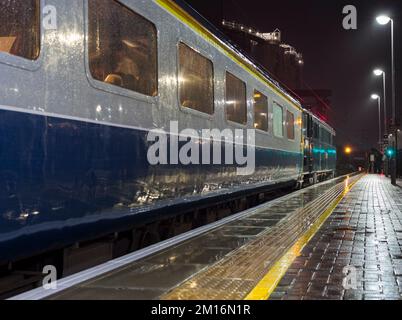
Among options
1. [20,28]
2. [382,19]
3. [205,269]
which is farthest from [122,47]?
[382,19]

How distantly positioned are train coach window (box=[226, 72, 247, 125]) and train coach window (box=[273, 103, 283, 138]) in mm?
3183

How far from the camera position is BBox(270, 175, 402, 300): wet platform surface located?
461 centimetres

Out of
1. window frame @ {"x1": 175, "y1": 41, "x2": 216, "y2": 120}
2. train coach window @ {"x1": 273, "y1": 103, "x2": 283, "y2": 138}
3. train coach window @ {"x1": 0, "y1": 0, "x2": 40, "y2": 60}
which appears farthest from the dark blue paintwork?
train coach window @ {"x1": 273, "y1": 103, "x2": 283, "y2": 138}

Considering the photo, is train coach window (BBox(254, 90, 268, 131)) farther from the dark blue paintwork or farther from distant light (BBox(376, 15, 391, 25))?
distant light (BBox(376, 15, 391, 25))

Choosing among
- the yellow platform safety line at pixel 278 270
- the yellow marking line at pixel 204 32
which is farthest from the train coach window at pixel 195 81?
the yellow platform safety line at pixel 278 270

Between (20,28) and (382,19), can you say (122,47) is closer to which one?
(20,28)

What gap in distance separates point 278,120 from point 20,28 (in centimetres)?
1039

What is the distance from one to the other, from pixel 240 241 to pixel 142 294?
112 inches

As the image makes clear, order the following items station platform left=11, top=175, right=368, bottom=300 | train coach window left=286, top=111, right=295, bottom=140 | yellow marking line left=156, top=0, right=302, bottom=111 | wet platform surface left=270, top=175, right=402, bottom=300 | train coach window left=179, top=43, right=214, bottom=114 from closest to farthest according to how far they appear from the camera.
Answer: station platform left=11, top=175, right=368, bottom=300, wet platform surface left=270, top=175, right=402, bottom=300, yellow marking line left=156, top=0, right=302, bottom=111, train coach window left=179, top=43, right=214, bottom=114, train coach window left=286, top=111, right=295, bottom=140

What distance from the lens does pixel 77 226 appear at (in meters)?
4.57

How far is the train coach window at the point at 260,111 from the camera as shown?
11.2 m

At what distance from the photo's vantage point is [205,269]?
5.35 m

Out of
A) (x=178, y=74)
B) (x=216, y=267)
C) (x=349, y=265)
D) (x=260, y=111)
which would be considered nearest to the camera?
(x=216, y=267)
